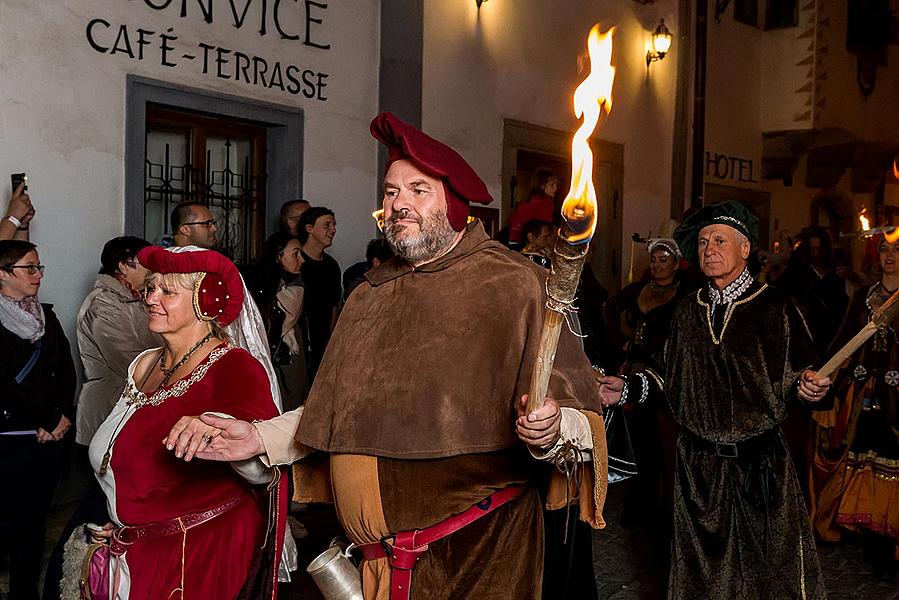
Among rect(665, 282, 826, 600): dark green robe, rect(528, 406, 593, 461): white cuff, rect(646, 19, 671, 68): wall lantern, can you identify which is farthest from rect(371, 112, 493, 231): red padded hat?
rect(646, 19, 671, 68): wall lantern

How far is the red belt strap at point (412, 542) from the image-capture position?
A: 108 inches

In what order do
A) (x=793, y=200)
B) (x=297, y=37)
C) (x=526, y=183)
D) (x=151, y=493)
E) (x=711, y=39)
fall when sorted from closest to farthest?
(x=151, y=493) < (x=297, y=37) < (x=526, y=183) < (x=711, y=39) < (x=793, y=200)

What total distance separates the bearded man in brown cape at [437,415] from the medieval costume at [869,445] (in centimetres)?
396

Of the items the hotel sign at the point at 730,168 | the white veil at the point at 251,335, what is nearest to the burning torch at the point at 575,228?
the white veil at the point at 251,335

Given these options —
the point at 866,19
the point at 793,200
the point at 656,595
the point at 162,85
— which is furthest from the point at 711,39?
the point at 656,595

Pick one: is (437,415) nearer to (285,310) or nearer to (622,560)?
(622,560)

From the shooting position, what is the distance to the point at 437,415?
8.73ft

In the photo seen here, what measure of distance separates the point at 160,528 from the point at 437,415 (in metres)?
1.12

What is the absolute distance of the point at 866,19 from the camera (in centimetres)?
1764

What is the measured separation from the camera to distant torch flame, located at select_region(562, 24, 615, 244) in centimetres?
181

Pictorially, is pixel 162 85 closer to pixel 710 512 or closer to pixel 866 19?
pixel 710 512

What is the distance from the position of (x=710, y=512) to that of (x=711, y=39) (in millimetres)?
11254

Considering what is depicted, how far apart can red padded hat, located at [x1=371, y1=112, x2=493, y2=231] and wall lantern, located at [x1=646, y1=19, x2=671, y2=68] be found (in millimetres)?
10694

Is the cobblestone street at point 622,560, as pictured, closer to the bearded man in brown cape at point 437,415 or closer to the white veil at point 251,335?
the white veil at point 251,335
